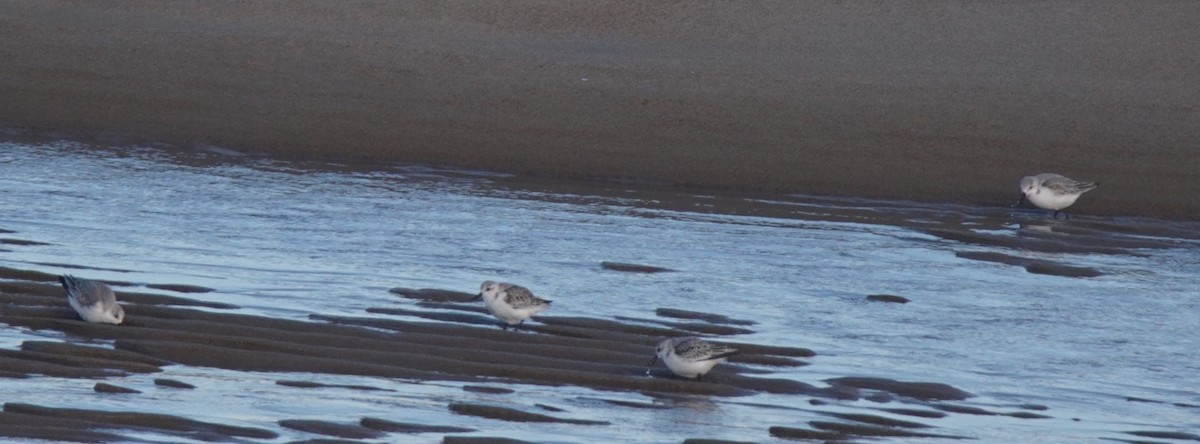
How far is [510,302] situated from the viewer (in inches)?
364

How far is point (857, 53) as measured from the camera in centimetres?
1902

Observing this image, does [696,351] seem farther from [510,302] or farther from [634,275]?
[634,275]

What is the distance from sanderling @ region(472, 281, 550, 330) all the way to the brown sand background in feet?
19.9

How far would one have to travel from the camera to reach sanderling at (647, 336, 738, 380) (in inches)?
333

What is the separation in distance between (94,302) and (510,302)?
203cm

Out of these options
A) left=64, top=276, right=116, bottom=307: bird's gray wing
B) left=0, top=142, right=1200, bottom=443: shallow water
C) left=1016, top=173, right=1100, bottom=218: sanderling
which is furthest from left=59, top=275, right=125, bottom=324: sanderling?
left=1016, top=173, right=1100, bottom=218: sanderling

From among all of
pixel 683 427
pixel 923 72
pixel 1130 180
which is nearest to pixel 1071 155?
pixel 1130 180

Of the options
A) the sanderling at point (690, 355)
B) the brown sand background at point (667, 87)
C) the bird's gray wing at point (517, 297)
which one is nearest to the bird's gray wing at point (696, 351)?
the sanderling at point (690, 355)

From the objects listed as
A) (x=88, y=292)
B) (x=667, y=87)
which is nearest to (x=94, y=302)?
(x=88, y=292)

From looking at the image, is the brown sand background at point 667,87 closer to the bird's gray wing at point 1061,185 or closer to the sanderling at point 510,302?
the bird's gray wing at point 1061,185

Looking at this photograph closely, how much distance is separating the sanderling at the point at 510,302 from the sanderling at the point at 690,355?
3.14 ft

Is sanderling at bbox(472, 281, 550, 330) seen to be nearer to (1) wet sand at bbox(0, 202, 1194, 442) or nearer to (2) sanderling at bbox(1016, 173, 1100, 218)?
(1) wet sand at bbox(0, 202, 1194, 442)

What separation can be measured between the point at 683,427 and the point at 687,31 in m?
12.2

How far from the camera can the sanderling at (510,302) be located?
9.26 m
